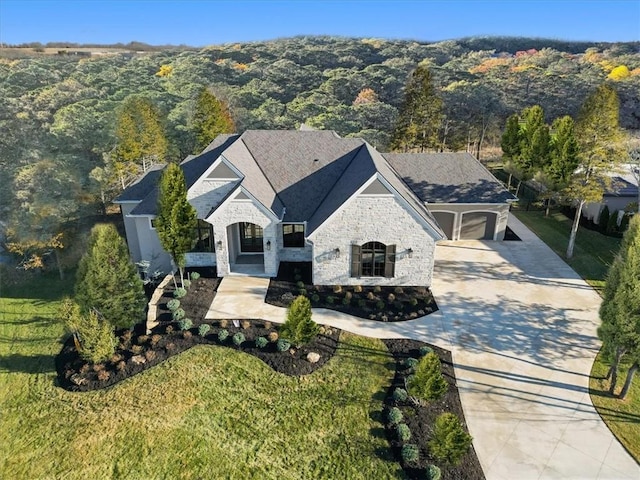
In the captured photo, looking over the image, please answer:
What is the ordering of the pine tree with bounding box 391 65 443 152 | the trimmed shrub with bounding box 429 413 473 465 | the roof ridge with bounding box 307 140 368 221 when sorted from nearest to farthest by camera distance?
1. the trimmed shrub with bounding box 429 413 473 465
2. the roof ridge with bounding box 307 140 368 221
3. the pine tree with bounding box 391 65 443 152

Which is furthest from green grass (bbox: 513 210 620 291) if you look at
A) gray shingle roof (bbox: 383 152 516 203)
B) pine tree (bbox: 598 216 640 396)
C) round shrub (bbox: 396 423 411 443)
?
round shrub (bbox: 396 423 411 443)

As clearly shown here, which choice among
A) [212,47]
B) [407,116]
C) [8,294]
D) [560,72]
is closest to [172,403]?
[8,294]

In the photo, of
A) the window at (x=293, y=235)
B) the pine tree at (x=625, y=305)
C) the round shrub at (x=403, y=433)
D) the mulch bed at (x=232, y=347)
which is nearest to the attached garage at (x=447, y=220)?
the window at (x=293, y=235)

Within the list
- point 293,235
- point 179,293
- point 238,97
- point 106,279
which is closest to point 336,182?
point 293,235

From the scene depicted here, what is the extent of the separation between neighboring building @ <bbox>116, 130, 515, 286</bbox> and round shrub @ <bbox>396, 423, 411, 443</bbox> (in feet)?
32.5

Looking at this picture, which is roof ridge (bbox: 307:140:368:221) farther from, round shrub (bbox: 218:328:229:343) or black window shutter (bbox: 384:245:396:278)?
round shrub (bbox: 218:328:229:343)

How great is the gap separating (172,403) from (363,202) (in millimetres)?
12583

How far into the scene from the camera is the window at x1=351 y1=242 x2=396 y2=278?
22.0m

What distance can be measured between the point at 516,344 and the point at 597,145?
14.0m

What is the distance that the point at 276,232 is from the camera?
23.1 metres

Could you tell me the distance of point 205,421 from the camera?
14.1 meters

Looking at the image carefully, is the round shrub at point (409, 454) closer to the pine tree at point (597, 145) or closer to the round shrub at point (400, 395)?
the round shrub at point (400, 395)

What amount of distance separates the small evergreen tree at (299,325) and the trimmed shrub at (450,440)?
6.22 metres

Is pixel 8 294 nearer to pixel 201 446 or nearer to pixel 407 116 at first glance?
pixel 201 446
